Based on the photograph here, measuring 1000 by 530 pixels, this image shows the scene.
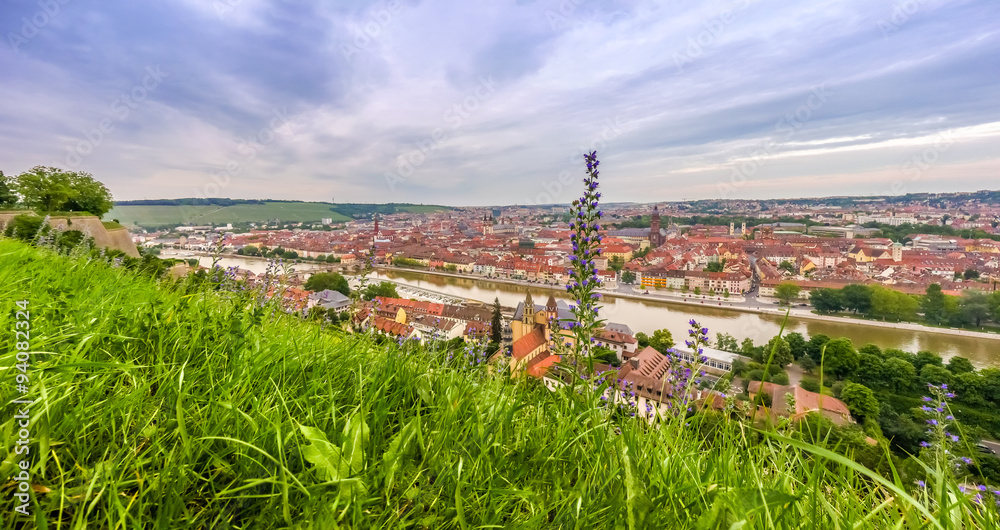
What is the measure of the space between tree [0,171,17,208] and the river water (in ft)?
18.2

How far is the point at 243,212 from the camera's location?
3350 centimetres

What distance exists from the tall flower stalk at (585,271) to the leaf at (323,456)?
1169 millimetres

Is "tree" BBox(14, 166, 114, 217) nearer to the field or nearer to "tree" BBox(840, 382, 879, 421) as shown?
the field

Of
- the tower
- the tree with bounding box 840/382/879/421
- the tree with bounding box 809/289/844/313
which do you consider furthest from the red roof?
the tower

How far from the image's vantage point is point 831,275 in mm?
32938

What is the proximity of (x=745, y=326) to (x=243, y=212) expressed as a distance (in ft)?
131

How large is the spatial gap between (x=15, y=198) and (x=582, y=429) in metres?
25.2

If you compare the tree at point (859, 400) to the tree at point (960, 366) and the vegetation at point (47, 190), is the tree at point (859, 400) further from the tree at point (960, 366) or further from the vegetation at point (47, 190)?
the vegetation at point (47, 190)

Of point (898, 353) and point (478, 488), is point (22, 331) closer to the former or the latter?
point (478, 488)

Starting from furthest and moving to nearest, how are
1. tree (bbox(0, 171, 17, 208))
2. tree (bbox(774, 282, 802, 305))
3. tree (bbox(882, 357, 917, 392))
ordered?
1. tree (bbox(774, 282, 802, 305))
2. tree (bbox(0, 171, 17, 208))
3. tree (bbox(882, 357, 917, 392))

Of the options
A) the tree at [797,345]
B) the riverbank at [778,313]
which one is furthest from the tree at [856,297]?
the tree at [797,345]

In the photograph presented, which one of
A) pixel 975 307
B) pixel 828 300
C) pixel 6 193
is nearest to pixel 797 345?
pixel 828 300

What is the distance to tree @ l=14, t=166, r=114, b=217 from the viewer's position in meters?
15.4

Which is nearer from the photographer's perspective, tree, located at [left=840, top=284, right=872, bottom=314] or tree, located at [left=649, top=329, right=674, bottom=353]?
tree, located at [left=649, top=329, right=674, bottom=353]
